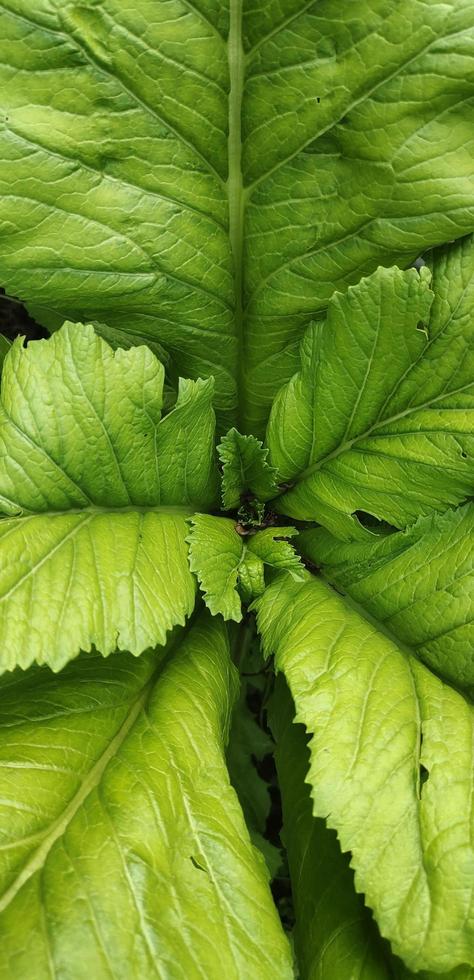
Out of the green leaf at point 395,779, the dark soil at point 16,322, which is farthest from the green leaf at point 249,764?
the dark soil at point 16,322

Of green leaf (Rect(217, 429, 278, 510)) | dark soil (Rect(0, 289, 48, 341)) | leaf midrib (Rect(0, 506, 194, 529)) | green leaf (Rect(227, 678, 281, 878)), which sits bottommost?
green leaf (Rect(227, 678, 281, 878))

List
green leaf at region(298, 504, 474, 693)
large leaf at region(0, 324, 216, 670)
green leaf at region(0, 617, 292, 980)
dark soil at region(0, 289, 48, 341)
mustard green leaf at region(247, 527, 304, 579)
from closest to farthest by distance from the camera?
1. green leaf at region(0, 617, 292, 980)
2. large leaf at region(0, 324, 216, 670)
3. green leaf at region(298, 504, 474, 693)
4. mustard green leaf at region(247, 527, 304, 579)
5. dark soil at region(0, 289, 48, 341)

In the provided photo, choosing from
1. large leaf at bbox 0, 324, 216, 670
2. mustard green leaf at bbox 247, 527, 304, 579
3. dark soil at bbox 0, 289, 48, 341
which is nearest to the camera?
large leaf at bbox 0, 324, 216, 670

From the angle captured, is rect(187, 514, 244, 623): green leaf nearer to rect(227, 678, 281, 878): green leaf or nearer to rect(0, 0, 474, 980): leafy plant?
rect(0, 0, 474, 980): leafy plant

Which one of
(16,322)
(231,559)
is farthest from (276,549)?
(16,322)

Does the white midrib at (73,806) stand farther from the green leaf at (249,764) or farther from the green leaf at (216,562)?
the green leaf at (249,764)

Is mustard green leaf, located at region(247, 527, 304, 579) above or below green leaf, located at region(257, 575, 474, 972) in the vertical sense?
above

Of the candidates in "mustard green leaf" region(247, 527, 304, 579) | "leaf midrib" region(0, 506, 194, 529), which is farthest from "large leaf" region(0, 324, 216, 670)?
"mustard green leaf" region(247, 527, 304, 579)
